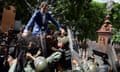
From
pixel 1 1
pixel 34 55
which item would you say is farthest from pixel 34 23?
pixel 1 1

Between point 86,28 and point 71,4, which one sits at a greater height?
point 71,4

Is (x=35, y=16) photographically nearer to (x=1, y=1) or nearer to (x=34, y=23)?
(x=34, y=23)

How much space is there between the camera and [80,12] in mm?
30016

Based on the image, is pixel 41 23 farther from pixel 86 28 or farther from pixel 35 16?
pixel 86 28

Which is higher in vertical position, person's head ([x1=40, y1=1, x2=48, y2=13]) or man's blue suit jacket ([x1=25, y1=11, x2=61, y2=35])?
person's head ([x1=40, y1=1, x2=48, y2=13])

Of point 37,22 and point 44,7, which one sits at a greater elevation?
point 44,7

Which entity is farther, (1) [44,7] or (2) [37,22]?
(2) [37,22]

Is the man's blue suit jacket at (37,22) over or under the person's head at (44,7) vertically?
under

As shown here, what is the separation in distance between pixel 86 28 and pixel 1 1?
7409 mm

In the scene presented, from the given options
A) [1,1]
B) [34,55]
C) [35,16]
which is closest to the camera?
[34,55]

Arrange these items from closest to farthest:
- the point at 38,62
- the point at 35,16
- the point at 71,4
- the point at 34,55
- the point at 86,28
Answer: the point at 38,62 → the point at 34,55 → the point at 35,16 → the point at 71,4 → the point at 86,28

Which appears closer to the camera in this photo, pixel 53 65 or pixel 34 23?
pixel 53 65

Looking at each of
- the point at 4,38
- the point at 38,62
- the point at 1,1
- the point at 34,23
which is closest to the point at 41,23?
the point at 34,23

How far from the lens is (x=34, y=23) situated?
7867 millimetres
